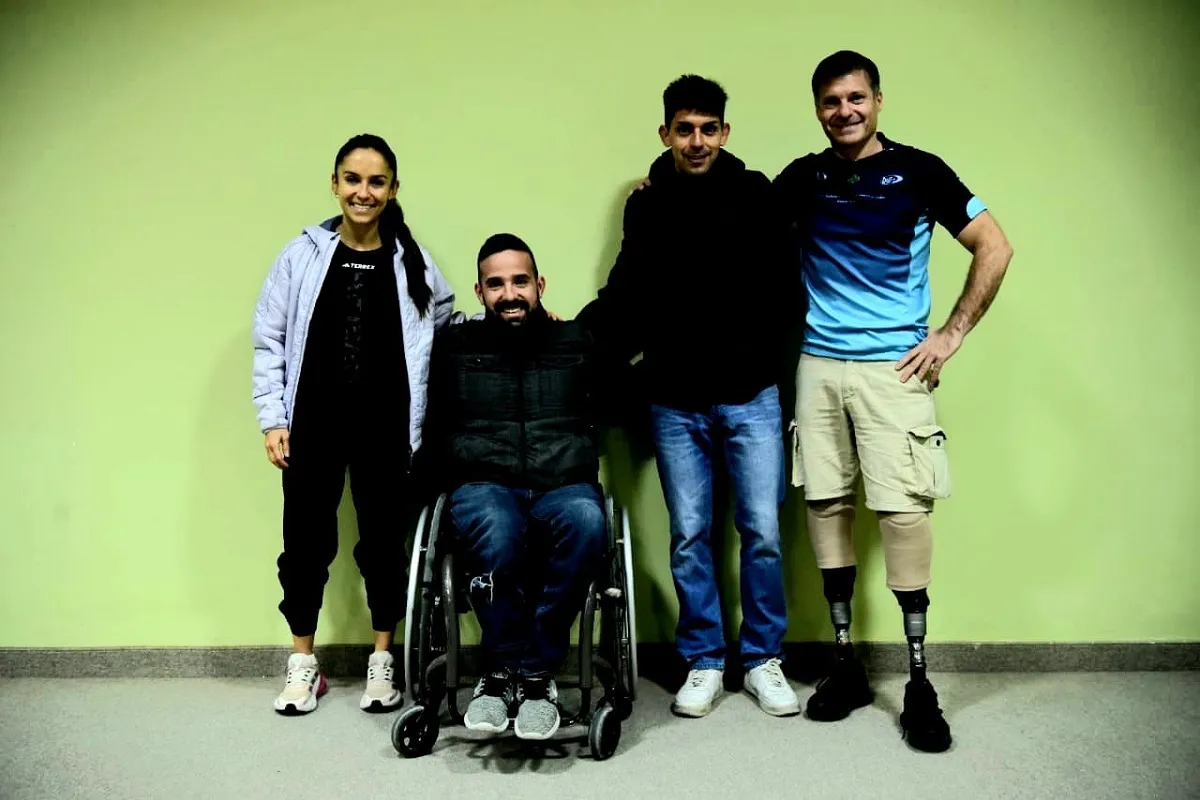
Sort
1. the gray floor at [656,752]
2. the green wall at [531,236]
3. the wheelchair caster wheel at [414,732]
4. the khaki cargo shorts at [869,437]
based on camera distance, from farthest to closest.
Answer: the green wall at [531,236] < the khaki cargo shorts at [869,437] < the wheelchair caster wheel at [414,732] < the gray floor at [656,752]

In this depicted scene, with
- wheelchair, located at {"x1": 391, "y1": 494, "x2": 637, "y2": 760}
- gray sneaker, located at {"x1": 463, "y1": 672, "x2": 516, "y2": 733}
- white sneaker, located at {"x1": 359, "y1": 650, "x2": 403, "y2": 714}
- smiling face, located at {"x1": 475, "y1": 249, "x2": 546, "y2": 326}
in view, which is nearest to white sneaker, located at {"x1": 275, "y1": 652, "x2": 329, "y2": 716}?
white sneaker, located at {"x1": 359, "y1": 650, "x2": 403, "y2": 714}

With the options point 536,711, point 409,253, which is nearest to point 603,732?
point 536,711

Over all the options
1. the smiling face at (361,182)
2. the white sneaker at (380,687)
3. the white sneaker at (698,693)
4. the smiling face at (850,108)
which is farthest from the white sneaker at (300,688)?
the smiling face at (850,108)

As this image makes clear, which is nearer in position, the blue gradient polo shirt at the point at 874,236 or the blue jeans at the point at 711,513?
the blue gradient polo shirt at the point at 874,236

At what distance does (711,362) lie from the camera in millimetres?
2277

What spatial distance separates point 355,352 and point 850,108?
1.31 meters

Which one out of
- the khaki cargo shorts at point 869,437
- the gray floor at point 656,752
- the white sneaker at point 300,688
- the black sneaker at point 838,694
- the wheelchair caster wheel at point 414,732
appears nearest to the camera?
the gray floor at point 656,752

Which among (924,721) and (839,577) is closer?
(924,721)

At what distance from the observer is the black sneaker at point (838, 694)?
2.23 meters

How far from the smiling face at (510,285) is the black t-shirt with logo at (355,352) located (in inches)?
10.1

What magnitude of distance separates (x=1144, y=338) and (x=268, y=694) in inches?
101

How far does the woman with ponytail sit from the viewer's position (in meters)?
2.29

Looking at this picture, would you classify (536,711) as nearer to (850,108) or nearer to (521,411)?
(521,411)

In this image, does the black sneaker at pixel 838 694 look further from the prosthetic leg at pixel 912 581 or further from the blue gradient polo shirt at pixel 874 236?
the blue gradient polo shirt at pixel 874 236
